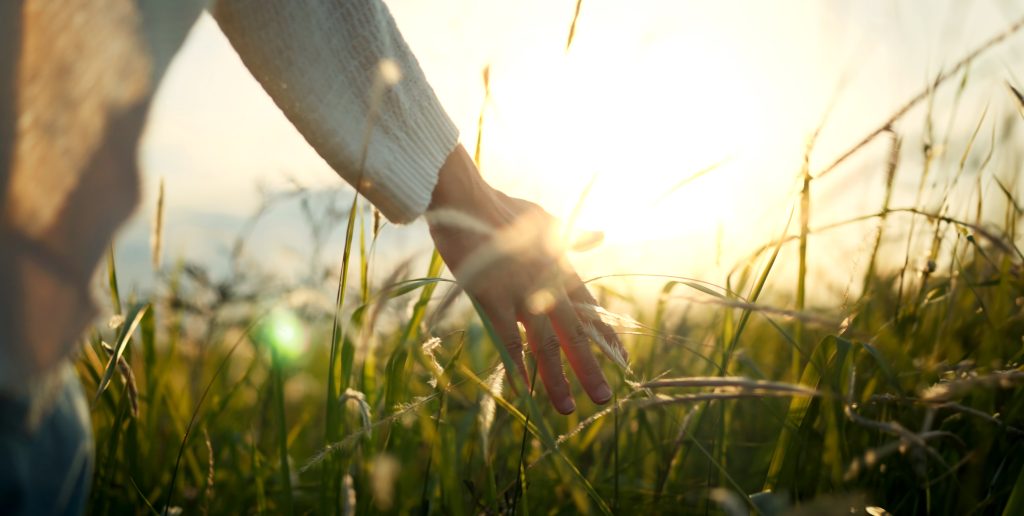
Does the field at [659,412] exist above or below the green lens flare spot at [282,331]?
below

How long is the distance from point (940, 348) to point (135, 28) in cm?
147

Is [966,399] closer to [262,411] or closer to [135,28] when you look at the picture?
[135,28]

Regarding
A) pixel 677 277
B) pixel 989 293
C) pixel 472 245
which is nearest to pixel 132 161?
pixel 472 245

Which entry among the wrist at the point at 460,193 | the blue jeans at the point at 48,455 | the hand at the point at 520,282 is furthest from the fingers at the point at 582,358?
the blue jeans at the point at 48,455

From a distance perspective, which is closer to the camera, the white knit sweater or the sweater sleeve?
the white knit sweater

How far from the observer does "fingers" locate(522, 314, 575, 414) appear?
118cm

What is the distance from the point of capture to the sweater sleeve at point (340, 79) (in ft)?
3.26

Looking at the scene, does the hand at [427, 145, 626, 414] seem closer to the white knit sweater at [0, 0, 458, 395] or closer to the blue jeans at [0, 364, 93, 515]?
the white knit sweater at [0, 0, 458, 395]

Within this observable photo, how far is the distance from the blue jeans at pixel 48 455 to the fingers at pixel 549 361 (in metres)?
0.65

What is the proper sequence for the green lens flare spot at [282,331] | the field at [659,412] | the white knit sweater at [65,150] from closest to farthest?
the white knit sweater at [65,150] < the field at [659,412] < the green lens flare spot at [282,331]

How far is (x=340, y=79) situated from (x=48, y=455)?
0.60 metres

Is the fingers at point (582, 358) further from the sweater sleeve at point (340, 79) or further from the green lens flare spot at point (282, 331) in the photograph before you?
the green lens flare spot at point (282, 331)

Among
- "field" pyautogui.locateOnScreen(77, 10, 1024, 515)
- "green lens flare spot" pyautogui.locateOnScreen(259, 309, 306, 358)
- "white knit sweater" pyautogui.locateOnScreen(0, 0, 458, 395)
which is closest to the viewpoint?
"white knit sweater" pyautogui.locateOnScreen(0, 0, 458, 395)

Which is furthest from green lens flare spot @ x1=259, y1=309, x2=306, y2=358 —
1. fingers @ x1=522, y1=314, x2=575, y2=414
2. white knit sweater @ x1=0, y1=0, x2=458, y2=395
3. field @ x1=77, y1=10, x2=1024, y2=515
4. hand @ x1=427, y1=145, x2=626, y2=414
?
white knit sweater @ x1=0, y1=0, x2=458, y2=395
